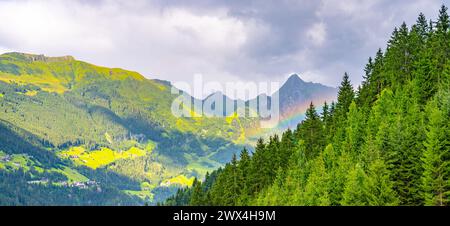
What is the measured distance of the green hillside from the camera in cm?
5778

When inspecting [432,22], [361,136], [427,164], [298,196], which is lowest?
[298,196]

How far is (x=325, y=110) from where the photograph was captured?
469 feet

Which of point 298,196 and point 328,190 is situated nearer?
point 328,190

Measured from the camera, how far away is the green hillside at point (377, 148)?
190 ft

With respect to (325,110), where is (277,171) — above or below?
below

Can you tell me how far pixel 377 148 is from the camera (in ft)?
222
